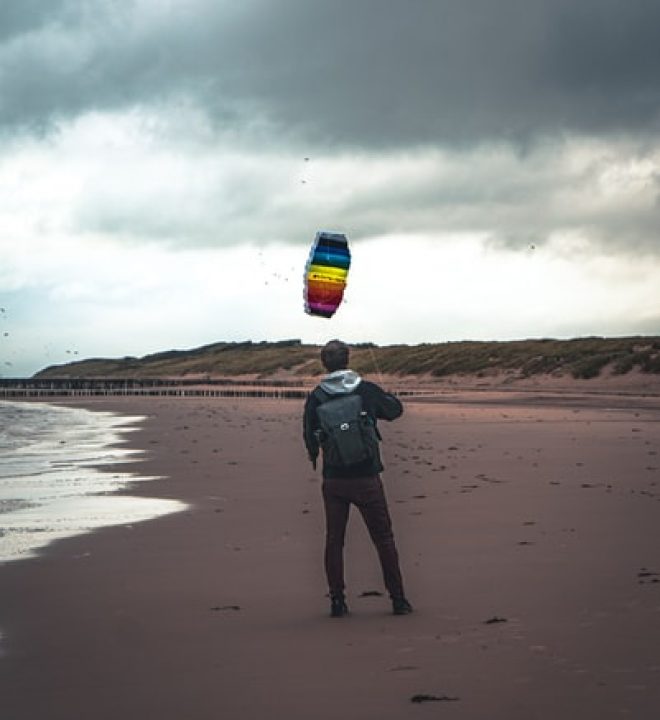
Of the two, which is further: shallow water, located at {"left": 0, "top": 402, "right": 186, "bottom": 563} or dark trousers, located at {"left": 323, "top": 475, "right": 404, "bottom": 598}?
shallow water, located at {"left": 0, "top": 402, "right": 186, "bottom": 563}

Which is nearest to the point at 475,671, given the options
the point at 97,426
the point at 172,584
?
the point at 172,584

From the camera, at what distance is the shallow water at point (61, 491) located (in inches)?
526

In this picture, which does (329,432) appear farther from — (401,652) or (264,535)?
(264,535)

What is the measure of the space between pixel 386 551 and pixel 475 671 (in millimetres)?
2090

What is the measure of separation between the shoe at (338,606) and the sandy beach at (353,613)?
9cm

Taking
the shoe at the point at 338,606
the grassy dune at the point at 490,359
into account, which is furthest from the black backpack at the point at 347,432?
the grassy dune at the point at 490,359

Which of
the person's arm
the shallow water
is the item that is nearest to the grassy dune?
the shallow water

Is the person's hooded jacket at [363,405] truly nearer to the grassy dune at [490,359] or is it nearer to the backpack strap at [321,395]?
the backpack strap at [321,395]

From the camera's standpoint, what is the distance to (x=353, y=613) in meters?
8.74

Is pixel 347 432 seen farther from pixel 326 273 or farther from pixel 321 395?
pixel 326 273

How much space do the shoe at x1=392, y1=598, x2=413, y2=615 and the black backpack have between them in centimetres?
110

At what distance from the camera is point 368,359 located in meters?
122

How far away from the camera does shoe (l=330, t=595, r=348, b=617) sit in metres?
8.58

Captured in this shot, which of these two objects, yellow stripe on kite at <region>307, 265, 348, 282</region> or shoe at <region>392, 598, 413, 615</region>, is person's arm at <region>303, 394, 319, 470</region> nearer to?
shoe at <region>392, 598, 413, 615</region>
